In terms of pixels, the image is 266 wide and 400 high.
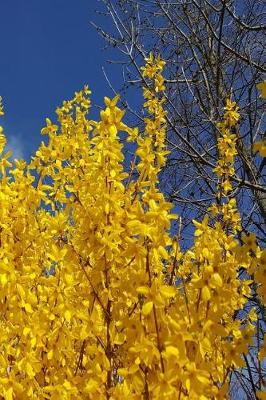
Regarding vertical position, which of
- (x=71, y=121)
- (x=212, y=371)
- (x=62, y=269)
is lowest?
(x=212, y=371)

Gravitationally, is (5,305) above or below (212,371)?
above

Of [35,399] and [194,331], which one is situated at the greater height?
[194,331]

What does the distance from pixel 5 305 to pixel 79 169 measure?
76cm

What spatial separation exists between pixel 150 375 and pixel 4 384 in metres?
0.59

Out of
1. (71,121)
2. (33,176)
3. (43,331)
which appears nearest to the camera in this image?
(43,331)

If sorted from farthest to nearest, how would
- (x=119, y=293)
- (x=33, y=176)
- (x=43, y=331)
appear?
(x=33, y=176), (x=43, y=331), (x=119, y=293)

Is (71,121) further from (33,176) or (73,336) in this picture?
(73,336)

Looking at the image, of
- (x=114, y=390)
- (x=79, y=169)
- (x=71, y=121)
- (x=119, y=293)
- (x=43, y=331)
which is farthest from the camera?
(x=71, y=121)

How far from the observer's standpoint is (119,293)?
2.10 meters

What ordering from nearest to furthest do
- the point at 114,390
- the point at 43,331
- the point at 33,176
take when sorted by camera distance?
1. the point at 114,390
2. the point at 43,331
3. the point at 33,176

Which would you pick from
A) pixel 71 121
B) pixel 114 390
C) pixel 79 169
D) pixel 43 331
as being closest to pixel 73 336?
pixel 43 331

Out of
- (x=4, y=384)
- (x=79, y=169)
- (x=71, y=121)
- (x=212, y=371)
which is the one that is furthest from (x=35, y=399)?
(x=71, y=121)

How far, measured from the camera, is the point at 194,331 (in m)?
1.93

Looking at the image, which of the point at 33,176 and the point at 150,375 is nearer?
the point at 150,375
